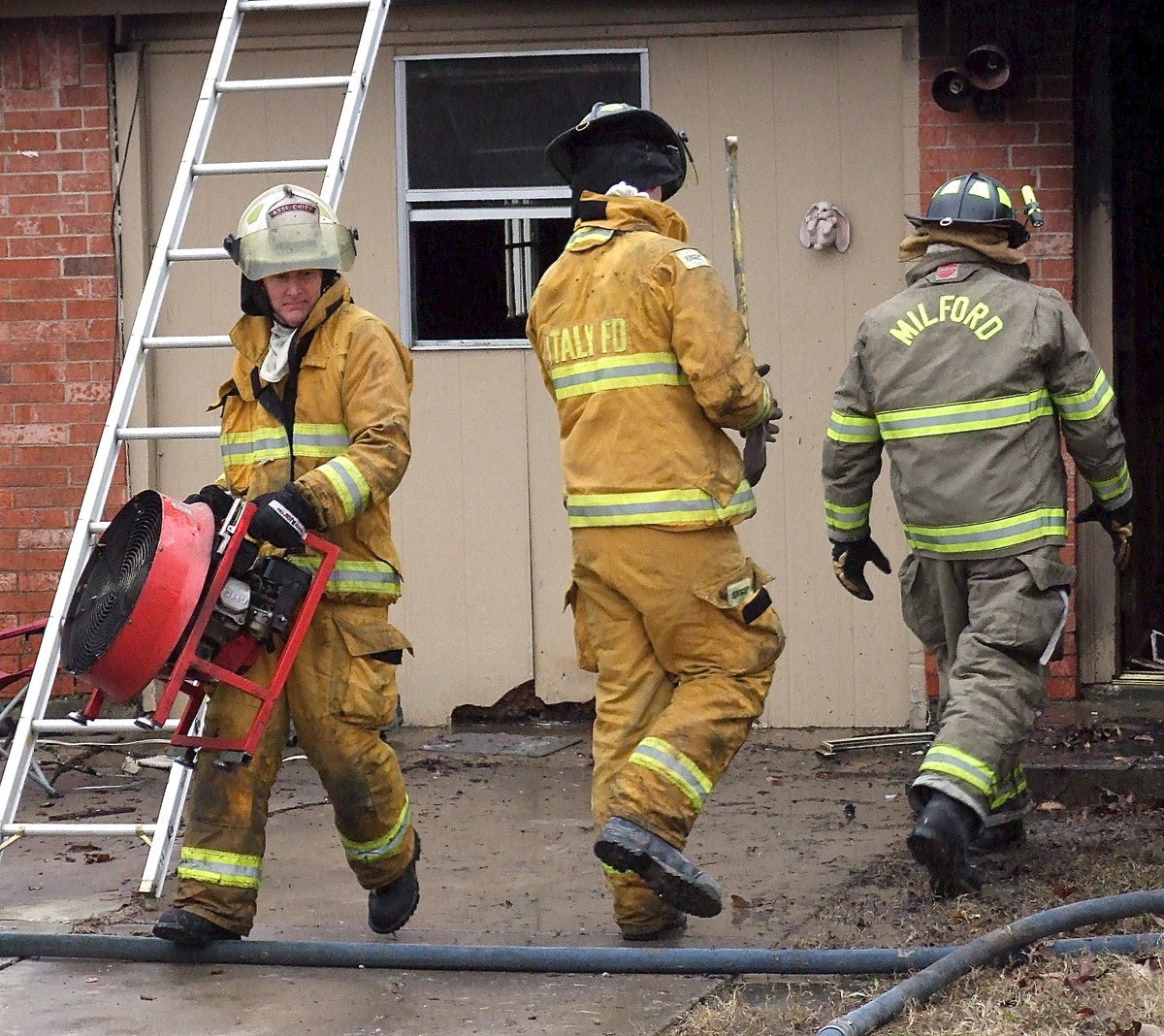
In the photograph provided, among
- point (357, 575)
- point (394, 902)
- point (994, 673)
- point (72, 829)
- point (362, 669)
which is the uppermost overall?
point (357, 575)

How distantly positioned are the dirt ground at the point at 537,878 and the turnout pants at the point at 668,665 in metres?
0.41

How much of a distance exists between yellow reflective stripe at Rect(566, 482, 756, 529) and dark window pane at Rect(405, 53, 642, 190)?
2.98 meters

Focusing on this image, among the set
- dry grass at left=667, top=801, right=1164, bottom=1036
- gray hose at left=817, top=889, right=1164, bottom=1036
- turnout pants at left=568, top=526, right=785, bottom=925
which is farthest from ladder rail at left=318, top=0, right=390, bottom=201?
gray hose at left=817, top=889, right=1164, bottom=1036

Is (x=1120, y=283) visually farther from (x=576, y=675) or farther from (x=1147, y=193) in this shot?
(x=576, y=675)

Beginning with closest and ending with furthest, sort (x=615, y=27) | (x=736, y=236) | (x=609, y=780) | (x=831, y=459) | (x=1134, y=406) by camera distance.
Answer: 1. (x=609, y=780)
2. (x=736, y=236)
3. (x=831, y=459)
4. (x=615, y=27)
5. (x=1134, y=406)

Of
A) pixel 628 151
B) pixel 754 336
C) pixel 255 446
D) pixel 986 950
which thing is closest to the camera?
pixel 986 950

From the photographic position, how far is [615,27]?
7285 mm

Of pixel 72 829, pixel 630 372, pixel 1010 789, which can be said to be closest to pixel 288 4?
pixel 630 372

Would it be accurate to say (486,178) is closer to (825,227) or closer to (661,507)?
(825,227)

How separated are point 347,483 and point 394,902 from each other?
113 centimetres

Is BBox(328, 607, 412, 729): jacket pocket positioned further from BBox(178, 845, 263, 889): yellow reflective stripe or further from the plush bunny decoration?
the plush bunny decoration

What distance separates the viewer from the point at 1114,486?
5.29m

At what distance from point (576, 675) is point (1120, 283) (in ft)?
8.93

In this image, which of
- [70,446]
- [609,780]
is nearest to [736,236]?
[609,780]
